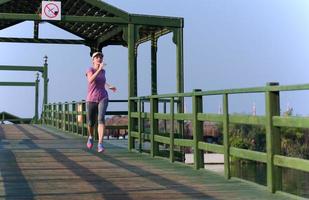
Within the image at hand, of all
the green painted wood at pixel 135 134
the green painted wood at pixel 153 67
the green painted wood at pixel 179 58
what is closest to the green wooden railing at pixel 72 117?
the green painted wood at pixel 153 67

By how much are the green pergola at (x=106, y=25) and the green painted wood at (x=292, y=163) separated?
6.20 metres

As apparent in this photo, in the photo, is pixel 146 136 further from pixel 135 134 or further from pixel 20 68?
pixel 20 68

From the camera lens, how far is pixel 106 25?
50.7 feet

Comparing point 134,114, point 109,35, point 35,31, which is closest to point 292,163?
point 134,114

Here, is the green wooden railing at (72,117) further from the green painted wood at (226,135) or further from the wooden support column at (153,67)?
the green painted wood at (226,135)

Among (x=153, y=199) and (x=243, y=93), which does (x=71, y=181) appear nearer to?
(x=153, y=199)

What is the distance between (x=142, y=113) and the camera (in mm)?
10492

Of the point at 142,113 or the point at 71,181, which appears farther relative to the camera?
the point at 142,113

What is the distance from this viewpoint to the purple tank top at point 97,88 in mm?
9109

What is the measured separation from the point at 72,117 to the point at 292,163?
14.4 meters

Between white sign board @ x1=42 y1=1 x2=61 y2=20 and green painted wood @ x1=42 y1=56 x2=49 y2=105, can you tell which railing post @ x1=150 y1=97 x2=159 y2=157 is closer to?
white sign board @ x1=42 y1=1 x2=61 y2=20

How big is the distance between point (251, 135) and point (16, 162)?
3944 mm

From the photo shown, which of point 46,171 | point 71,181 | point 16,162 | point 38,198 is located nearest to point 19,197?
point 38,198

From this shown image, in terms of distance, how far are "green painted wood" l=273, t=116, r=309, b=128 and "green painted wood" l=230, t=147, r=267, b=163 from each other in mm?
437
